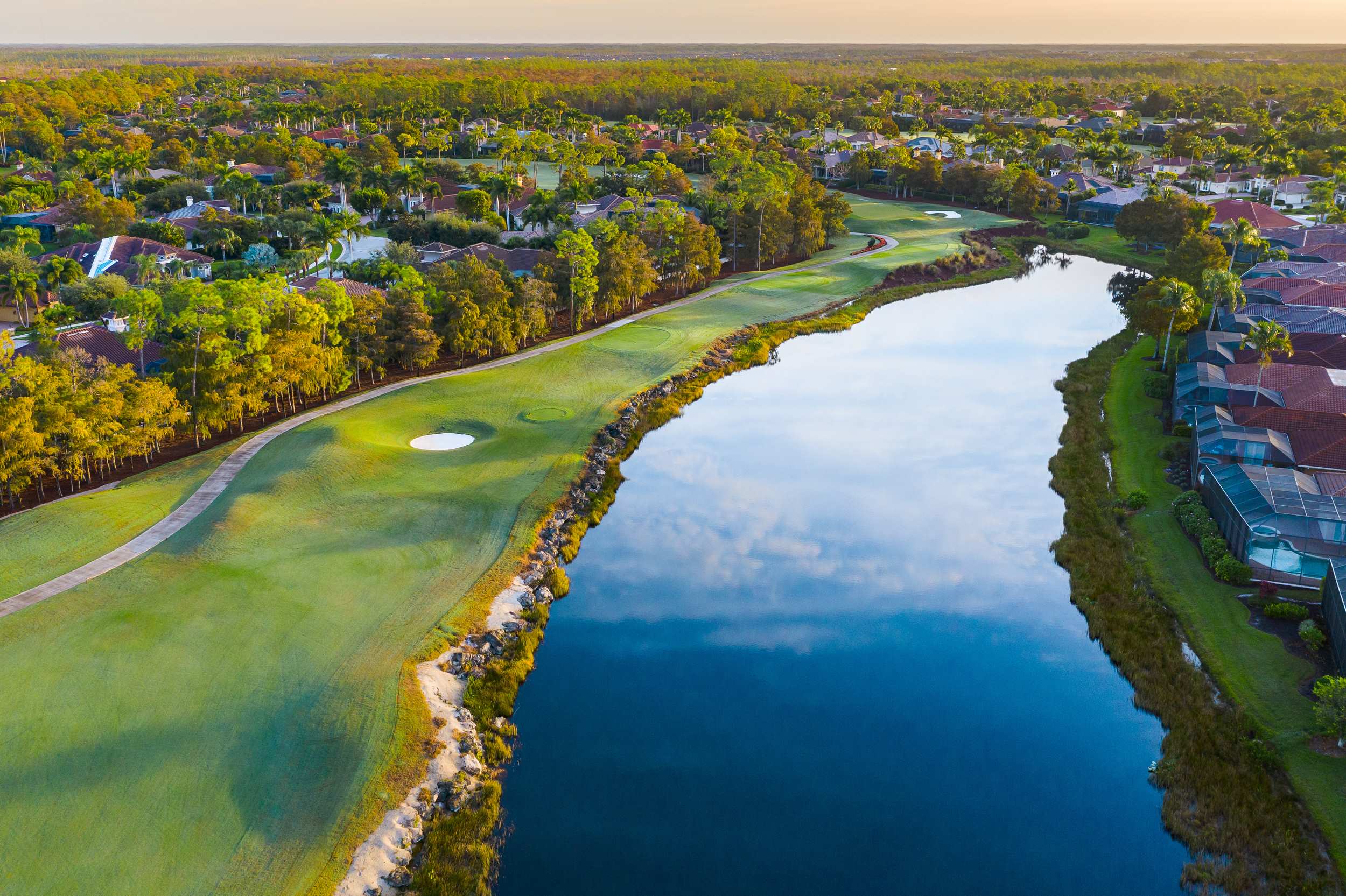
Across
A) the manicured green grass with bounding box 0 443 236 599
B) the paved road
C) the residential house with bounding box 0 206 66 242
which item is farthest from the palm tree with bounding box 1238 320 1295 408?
the residential house with bounding box 0 206 66 242

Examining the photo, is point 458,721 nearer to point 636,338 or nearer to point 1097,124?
point 636,338

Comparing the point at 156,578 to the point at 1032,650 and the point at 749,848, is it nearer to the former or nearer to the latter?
the point at 749,848

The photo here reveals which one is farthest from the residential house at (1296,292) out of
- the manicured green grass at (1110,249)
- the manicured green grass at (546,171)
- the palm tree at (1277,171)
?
the manicured green grass at (546,171)

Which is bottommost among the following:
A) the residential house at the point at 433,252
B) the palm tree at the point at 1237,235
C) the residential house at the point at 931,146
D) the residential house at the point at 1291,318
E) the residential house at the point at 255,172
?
the residential house at the point at 1291,318

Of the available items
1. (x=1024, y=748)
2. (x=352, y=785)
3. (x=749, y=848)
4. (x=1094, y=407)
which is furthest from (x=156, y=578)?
(x=1094, y=407)

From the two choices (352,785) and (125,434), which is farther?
(125,434)

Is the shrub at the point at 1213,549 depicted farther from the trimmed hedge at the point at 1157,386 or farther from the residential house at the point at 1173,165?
the residential house at the point at 1173,165
